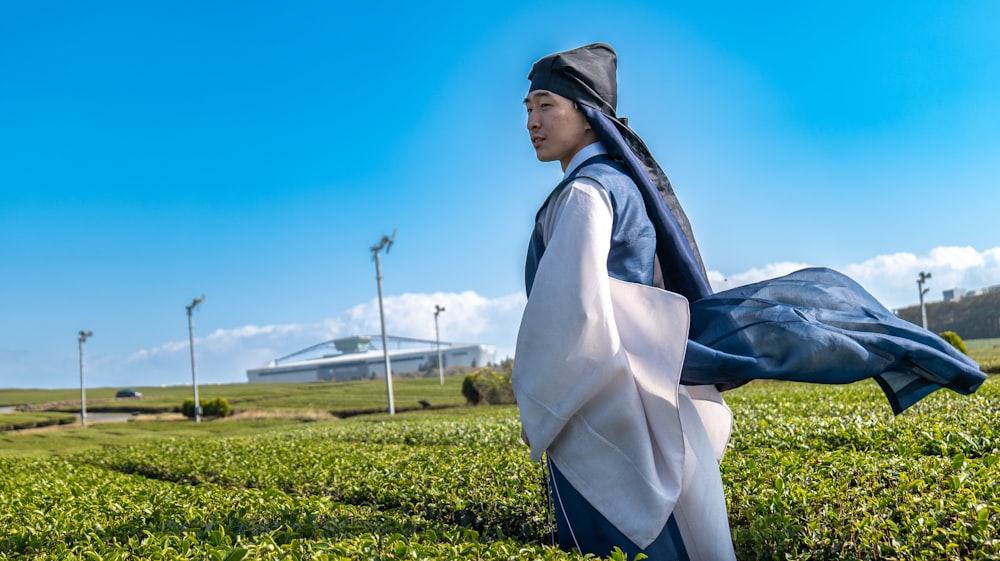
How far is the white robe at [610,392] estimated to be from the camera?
2342 millimetres

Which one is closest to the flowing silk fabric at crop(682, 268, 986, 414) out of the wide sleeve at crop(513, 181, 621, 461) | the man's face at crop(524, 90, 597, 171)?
the wide sleeve at crop(513, 181, 621, 461)

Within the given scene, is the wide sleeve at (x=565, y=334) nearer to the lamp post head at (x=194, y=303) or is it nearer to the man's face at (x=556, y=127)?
the man's face at (x=556, y=127)

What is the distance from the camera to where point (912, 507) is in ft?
9.45

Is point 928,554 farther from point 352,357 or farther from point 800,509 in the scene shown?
point 352,357

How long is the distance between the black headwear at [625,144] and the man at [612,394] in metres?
0.12

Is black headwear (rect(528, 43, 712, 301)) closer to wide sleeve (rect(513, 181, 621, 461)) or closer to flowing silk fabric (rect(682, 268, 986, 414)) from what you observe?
flowing silk fabric (rect(682, 268, 986, 414))

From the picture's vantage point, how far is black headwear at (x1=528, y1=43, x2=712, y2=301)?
9.12 feet

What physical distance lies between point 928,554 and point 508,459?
3.03m


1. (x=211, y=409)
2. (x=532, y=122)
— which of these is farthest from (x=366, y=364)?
(x=532, y=122)

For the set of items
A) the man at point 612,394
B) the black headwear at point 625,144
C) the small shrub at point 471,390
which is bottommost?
the small shrub at point 471,390

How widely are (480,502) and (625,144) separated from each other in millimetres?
2141

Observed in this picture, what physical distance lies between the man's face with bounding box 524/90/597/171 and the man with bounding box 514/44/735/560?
30cm

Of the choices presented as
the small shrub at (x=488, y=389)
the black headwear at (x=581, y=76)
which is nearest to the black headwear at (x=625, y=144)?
the black headwear at (x=581, y=76)

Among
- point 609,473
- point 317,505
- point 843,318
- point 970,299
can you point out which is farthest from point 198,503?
point 970,299
